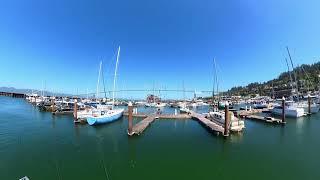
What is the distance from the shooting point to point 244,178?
63.5 feet

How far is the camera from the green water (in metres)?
20.1

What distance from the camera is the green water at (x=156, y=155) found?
792 inches

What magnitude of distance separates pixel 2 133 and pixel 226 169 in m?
33.2

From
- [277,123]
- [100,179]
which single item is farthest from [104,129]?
[277,123]

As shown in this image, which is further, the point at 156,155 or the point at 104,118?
the point at 104,118

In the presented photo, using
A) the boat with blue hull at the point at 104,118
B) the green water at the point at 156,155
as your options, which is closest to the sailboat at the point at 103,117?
the boat with blue hull at the point at 104,118

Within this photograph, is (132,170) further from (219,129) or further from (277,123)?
(277,123)

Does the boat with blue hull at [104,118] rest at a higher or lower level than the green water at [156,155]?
higher

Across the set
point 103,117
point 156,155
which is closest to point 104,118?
point 103,117

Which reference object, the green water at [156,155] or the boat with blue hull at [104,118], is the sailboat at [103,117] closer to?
the boat with blue hull at [104,118]

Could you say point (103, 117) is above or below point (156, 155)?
above

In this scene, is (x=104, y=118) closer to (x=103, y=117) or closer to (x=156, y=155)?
(x=103, y=117)

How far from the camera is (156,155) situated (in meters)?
25.5

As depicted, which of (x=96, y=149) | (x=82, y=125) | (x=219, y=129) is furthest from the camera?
(x=82, y=125)
